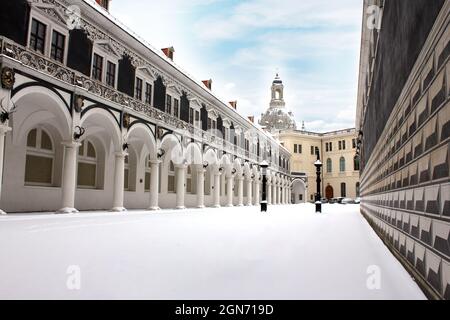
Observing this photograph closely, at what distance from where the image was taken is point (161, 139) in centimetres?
2275

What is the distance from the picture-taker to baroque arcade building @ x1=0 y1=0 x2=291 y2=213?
45.5ft

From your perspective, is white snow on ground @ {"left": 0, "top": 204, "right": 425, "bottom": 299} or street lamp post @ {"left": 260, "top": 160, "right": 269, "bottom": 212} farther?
street lamp post @ {"left": 260, "top": 160, "right": 269, "bottom": 212}

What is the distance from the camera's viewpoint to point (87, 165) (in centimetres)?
2066

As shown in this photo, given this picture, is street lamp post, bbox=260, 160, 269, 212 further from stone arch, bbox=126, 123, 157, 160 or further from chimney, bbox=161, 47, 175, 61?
chimney, bbox=161, 47, 175, 61

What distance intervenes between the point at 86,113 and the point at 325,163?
58.9 m

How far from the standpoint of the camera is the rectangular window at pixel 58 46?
15.4m

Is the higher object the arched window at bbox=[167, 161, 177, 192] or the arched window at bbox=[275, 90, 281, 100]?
the arched window at bbox=[275, 90, 281, 100]

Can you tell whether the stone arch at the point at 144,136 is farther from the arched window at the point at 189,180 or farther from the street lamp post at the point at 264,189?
the arched window at the point at 189,180

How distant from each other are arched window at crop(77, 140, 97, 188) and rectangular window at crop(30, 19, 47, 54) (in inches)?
273

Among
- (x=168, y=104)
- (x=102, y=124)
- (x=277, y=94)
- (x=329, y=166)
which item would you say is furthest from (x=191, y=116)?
(x=277, y=94)
